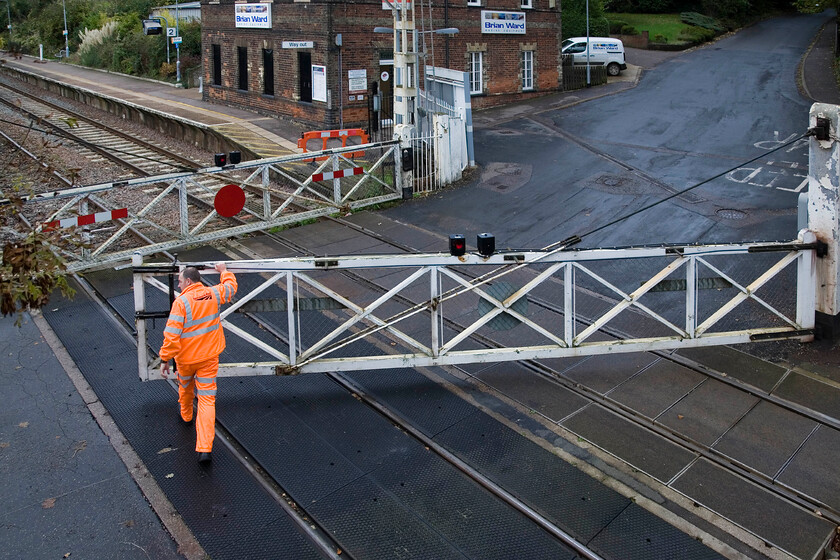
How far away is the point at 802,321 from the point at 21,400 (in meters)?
8.79

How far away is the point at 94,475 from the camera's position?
22.5ft

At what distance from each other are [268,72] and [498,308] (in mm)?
20079

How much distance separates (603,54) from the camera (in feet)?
107

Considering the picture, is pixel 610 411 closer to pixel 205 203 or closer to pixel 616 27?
pixel 205 203

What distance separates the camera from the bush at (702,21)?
144ft

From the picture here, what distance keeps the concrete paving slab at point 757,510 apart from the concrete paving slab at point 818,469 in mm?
311

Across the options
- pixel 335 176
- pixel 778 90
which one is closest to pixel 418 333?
pixel 335 176

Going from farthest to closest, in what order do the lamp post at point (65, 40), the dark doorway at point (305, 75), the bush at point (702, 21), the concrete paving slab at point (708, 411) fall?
the lamp post at point (65, 40)
the bush at point (702, 21)
the dark doorway at point (305, 75)
the concrete paving slab at point (708, 411)

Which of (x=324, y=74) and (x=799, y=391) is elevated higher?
(x=324, y=74)

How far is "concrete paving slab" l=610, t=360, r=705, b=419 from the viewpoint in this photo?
8.12 m

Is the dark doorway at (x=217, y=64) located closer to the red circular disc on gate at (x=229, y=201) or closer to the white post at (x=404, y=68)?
the white post at (x=404, y=68)

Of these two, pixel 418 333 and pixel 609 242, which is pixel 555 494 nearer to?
pixel 418 333

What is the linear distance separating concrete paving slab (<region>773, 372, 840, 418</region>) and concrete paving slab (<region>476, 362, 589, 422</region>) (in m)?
2.19

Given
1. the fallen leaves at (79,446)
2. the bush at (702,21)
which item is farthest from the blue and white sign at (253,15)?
the bush at (702,21)
